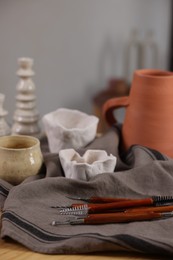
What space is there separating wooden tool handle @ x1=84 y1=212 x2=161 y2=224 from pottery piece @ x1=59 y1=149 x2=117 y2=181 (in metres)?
0.09

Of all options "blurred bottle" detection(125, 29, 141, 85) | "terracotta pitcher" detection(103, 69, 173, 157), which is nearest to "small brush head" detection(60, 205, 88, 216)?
"terracotta pitcher" detection(103, 69, 173, 157)

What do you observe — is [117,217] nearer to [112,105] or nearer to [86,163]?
[86,163]

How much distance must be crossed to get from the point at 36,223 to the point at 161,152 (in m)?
0.28

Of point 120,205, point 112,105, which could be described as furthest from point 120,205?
point 112,105

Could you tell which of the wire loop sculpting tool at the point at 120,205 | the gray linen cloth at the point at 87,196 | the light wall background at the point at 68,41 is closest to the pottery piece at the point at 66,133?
the gray linen cloth at the point at 87,196

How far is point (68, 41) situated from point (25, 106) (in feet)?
1.85

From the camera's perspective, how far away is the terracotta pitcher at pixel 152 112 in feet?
2.42

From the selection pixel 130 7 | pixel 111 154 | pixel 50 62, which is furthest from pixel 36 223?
pixel 130 7

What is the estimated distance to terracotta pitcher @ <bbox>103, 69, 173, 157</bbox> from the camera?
0.74 m

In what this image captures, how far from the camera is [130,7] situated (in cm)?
170

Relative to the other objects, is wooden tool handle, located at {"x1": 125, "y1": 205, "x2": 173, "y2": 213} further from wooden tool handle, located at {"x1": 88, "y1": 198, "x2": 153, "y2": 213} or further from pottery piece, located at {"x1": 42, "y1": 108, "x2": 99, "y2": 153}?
pottery piece, located at {"x1": 42, "y1": 108, "x2": 99, "y2": 153}

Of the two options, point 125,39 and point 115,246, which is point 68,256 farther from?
point 125,39

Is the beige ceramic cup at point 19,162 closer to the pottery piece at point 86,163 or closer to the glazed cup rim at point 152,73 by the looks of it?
the pottery piece at point 86,163

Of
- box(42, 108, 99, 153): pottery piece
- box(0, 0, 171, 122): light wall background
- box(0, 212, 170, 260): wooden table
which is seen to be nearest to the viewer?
box(0, 212, 170, 260): wooden table
